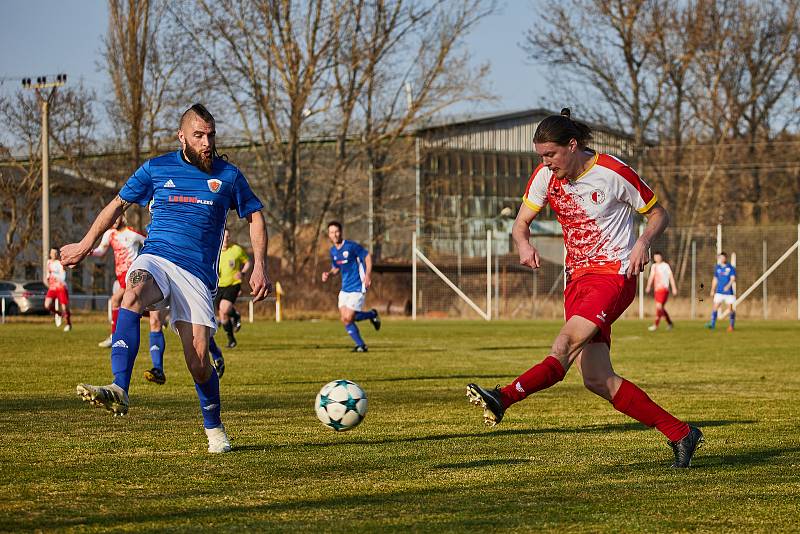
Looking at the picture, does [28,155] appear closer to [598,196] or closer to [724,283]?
[724,283]

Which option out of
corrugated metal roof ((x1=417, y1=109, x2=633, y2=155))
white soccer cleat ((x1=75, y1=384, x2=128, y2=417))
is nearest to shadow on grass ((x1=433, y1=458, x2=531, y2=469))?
white soccer cleat ((x1=75, y1=384, x2=128, y2=417))

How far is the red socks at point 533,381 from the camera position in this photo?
20.2ft

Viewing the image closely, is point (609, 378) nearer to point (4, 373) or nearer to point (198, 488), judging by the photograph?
point (198, 488)

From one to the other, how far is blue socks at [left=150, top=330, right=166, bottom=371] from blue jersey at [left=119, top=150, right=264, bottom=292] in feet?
15.8

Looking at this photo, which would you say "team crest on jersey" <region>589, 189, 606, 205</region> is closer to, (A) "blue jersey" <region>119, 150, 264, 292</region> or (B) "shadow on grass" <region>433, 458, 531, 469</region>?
(B) "shadow on grass" <region>433, 458, 531, 469</region>

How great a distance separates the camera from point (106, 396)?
618 cm

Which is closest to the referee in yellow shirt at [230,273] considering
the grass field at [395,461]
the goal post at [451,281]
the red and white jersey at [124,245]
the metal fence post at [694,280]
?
the red and white jersey at [124,245]

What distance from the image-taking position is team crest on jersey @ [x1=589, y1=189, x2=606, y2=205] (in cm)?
647

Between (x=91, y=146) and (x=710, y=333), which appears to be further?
(x=91, y=146)

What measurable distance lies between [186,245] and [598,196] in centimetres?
234

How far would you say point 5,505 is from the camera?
203 inches

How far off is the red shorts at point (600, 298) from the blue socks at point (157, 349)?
5.99 meters

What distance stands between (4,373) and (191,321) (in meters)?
7.80

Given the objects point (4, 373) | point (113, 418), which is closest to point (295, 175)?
point (4, 373)
